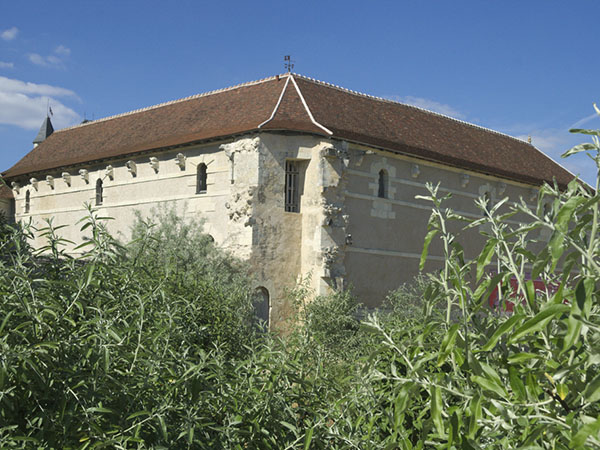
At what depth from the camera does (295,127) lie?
20.1 meters

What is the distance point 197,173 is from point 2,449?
1904cm

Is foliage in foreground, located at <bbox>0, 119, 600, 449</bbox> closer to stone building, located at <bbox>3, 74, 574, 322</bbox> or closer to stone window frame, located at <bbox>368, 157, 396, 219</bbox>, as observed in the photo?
stone building, located at <bbox>3, 74, 574, 322</bbox>

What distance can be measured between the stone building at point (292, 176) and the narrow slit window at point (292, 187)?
0.10 feet

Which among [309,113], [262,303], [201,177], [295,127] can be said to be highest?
[309,113]

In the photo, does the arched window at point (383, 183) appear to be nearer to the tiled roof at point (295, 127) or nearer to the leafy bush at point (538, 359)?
the tiled roof at point (295, 127)

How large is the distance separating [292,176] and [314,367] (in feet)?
50.7

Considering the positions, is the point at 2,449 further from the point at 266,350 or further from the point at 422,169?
the point at 422,169

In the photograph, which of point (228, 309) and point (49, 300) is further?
point (228, 309)

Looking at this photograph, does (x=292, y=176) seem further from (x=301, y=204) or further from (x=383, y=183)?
(x=383, y=183)

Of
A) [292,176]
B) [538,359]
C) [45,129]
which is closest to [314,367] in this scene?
[538,359]

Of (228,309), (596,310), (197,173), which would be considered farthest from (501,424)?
(197,173)

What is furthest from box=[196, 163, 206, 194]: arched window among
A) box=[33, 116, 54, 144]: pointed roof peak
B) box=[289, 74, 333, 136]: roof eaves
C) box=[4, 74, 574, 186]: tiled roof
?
box=[33, 116, 54, 144]: pointed roof peak

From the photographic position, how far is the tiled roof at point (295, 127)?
2130cm

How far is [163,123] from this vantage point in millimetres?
25203
